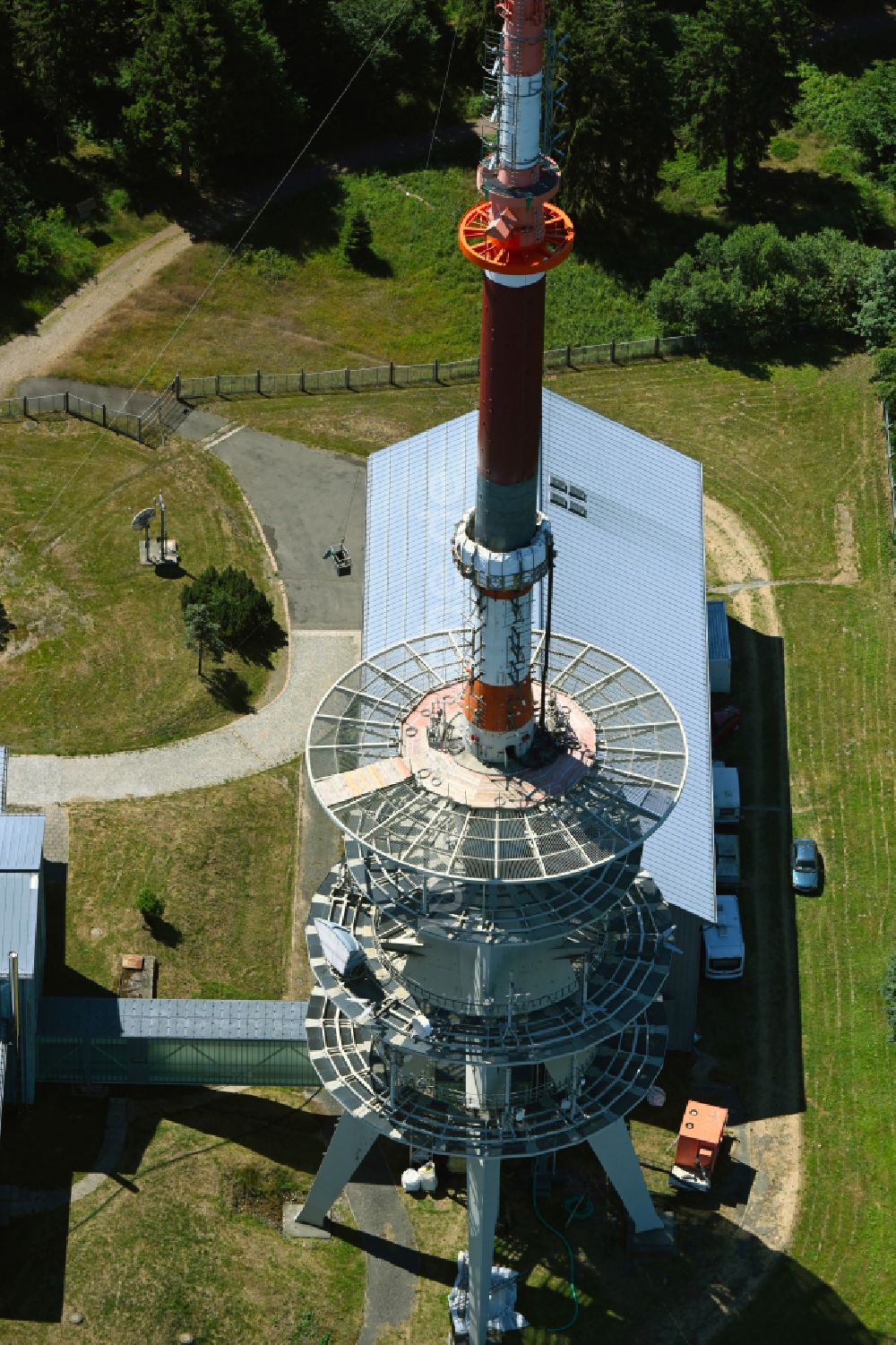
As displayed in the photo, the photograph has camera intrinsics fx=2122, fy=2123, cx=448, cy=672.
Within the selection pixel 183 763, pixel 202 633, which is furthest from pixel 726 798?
pixel 202 633

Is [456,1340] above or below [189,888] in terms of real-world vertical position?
below

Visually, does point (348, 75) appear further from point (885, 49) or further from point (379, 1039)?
point (379, 1039)

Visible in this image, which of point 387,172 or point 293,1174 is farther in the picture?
point 387,172

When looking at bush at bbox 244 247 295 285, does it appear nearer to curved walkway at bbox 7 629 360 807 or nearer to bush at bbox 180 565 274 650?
bush at bbox 180 565 274 650

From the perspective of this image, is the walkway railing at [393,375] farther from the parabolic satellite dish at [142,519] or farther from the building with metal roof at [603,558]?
the building with metal roof at [603,558]

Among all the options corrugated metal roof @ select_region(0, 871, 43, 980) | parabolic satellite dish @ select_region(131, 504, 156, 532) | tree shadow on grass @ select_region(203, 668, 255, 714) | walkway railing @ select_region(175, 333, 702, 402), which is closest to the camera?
corrugated metal roof @ select_region(0, 871, 43, 980)

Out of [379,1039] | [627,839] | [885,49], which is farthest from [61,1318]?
[885,49]

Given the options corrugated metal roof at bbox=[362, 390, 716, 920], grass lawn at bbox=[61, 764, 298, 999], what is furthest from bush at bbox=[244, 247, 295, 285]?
grass lawn at bbox=[61, 764, 298, 999]
